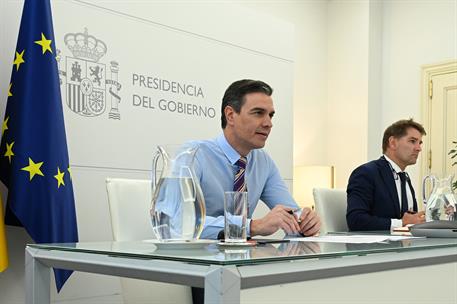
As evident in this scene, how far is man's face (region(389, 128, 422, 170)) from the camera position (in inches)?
157

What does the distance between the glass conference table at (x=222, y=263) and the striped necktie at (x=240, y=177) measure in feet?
3.73

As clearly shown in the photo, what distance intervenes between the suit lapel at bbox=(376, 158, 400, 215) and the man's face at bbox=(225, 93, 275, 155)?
115 cm

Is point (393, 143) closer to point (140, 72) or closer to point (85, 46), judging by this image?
point (140, 72)

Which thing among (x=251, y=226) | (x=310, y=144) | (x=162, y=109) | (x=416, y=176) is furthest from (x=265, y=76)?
(x=251, y=226)

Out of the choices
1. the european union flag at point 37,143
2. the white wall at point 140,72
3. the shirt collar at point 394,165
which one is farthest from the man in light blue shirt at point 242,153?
the shirt collar at point 394,165

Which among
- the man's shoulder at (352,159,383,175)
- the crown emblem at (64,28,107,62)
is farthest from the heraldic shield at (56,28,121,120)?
the man's shoulder at (352,159,383,175)

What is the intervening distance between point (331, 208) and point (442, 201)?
83cm

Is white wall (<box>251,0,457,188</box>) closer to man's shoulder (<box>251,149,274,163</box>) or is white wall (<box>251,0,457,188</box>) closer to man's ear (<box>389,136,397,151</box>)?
man's ear (<box>389,136,397,151</box>)

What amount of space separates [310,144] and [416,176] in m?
1.13

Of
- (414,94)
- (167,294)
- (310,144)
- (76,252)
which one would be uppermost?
(414,94)

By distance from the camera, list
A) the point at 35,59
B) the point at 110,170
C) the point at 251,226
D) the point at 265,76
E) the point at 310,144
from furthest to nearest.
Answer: the point at 310,144 < the point at 265,76 < the point at 110,170 < the point at 35,59 < the point at 251,226

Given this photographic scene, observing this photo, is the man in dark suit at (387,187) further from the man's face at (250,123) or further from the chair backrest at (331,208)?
the man's face at (250,123)

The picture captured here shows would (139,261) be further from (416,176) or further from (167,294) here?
(416,176)

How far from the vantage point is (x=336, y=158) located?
21.5ft
